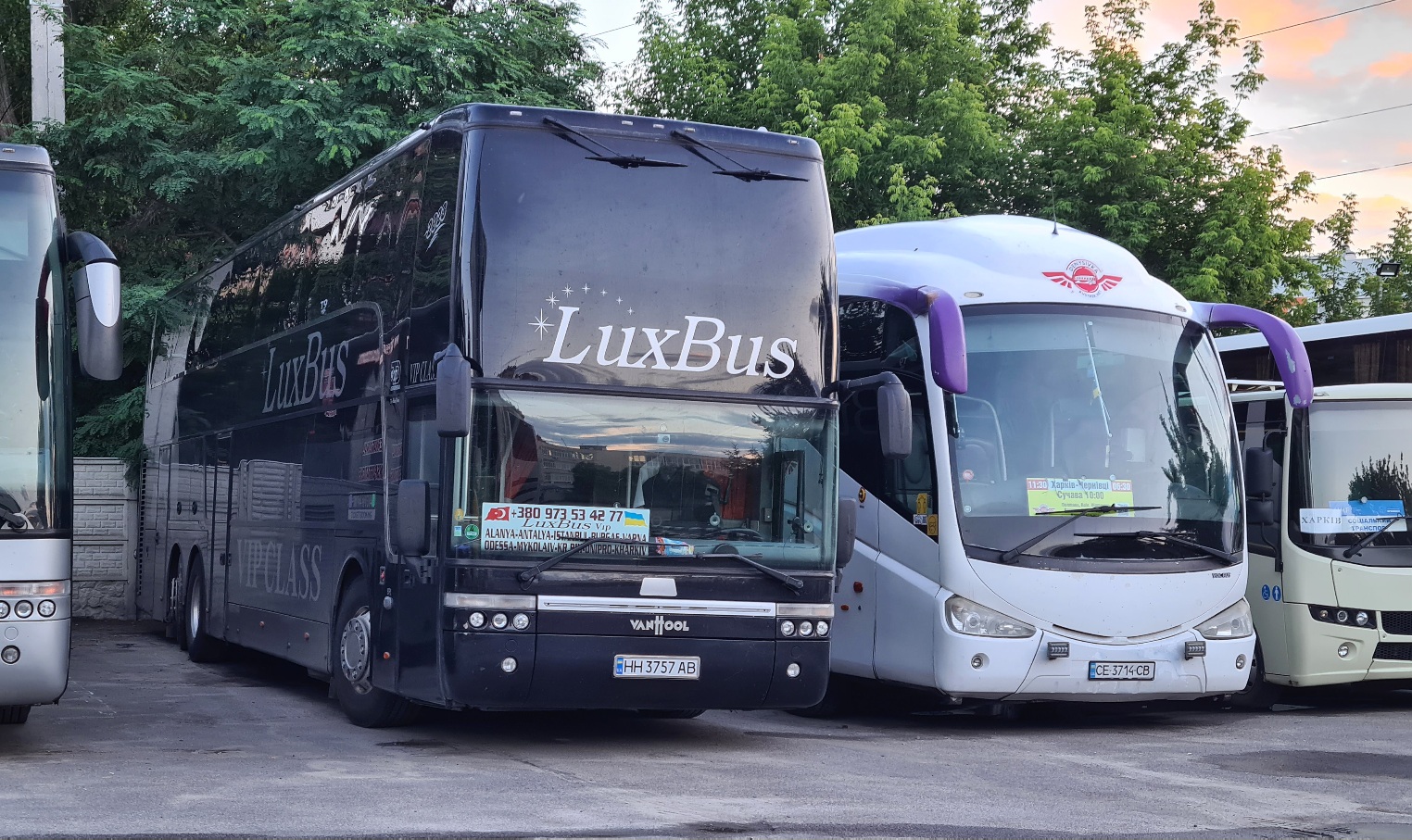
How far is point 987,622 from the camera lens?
36.6 ft

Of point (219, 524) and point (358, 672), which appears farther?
point (219, 524)

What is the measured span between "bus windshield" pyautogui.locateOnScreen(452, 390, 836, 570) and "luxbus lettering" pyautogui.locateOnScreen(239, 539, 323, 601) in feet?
9.80

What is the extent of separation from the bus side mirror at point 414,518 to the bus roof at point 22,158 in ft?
8.70

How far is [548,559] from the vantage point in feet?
30.7

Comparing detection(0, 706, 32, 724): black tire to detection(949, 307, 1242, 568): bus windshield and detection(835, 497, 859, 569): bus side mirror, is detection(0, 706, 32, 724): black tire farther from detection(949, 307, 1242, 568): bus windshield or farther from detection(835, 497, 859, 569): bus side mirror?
detection(949, 307, 1242, 568): bus windshield

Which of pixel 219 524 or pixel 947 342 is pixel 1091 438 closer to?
pixel 947 342

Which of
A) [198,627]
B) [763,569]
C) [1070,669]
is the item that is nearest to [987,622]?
[1070,669]

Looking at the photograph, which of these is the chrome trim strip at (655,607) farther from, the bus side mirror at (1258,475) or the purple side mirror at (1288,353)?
the bus side mirror at (1258,475)

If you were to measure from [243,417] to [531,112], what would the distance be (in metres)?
5.87

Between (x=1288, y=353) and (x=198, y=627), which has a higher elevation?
(x=1288, y=353)

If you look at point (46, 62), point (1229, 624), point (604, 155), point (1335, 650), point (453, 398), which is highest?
point (46, 62)

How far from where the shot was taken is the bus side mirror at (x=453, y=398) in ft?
29.8

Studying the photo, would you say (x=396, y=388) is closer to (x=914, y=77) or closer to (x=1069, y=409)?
(x=1069, y=409)

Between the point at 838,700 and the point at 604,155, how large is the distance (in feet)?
16.7
